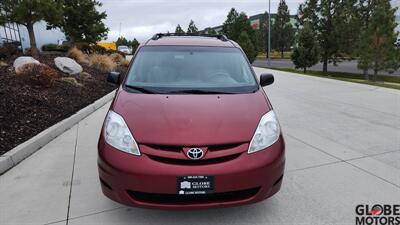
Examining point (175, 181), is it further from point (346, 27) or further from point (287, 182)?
point (346, 27)

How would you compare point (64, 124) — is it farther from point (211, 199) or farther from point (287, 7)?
point (287, 7)

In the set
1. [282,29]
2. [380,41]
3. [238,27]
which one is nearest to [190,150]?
[380,41]

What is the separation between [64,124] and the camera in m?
6.14

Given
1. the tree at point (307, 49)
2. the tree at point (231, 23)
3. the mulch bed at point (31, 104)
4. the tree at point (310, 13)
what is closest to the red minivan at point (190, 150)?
the mulch bed at point (31, 104)

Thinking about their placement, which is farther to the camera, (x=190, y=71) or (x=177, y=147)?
(x=190, y=71)

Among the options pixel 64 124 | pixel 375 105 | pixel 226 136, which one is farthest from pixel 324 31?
pixel 226 136

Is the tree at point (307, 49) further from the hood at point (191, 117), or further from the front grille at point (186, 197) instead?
the front grille at point (186, 197)

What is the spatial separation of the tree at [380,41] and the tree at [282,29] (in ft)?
126

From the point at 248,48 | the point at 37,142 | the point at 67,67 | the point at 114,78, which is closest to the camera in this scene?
the point at 114,78

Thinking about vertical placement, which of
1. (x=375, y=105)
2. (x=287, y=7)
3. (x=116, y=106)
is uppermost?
(x=287, y=7)

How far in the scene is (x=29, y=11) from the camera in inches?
526

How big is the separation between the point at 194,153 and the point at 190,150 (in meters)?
0.04

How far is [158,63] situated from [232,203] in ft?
6.60

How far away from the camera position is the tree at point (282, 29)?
58875 millimetres
